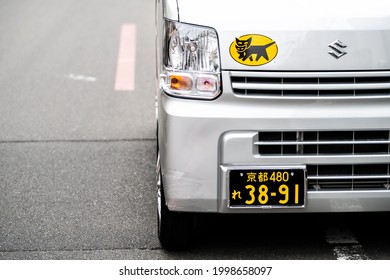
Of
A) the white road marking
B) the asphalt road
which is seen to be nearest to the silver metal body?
the asphalt road

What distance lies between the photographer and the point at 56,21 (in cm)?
1247

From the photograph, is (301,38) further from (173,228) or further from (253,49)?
(173,228)

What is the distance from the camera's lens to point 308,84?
4.17 m

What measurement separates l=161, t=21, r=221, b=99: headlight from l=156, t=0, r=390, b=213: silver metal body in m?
0.04

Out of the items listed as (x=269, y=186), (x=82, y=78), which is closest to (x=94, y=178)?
(x=269, y=186)

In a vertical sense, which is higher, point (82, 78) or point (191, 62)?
point (191, 62)

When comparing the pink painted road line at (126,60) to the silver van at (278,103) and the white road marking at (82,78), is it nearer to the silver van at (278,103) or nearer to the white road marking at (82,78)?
the white road marking at (82,78)

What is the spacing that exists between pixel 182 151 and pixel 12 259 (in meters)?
1.23

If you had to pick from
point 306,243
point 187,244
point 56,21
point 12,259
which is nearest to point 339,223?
point 306,243

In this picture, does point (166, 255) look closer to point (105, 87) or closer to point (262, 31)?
point (262, 31)

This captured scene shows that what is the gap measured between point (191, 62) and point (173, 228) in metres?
0.95

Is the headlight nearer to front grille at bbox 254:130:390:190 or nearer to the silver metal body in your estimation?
the silver metal body

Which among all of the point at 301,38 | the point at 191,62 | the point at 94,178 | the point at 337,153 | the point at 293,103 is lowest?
the point at 94,178

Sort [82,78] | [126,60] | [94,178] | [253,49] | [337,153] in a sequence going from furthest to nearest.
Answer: [126,60] < [82,78] < [94,178] < [337,153] < [253,49]
